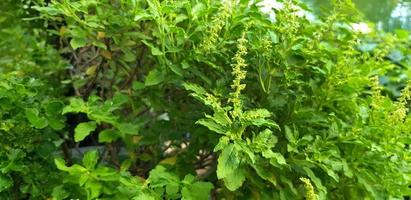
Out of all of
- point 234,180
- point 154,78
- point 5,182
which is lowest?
point 5,182

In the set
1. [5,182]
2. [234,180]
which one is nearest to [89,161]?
[5,182]

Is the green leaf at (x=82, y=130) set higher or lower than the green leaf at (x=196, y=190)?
higher

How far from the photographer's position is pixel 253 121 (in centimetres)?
98

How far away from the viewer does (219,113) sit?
39.7 inches

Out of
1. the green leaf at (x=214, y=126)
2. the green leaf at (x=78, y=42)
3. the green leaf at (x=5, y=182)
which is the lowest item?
the green leaf at (x=5, y=182)

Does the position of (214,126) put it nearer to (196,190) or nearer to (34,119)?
(196,190)

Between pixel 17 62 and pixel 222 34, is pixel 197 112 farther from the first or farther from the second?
pixel 17 62

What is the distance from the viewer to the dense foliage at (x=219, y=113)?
1077 mm

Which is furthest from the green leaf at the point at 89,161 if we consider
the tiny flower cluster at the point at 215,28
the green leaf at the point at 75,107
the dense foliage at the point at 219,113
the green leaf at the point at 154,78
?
the tiny flower cluster at the point at 215,28

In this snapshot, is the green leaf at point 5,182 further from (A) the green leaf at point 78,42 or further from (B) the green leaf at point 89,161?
(A) the green leaf at point 78,42

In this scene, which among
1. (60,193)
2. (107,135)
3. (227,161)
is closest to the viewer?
(227,161)

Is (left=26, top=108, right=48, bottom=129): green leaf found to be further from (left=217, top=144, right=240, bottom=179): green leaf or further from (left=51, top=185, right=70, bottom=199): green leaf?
(left=217, top=144, right=240, bottom=179): green leaf

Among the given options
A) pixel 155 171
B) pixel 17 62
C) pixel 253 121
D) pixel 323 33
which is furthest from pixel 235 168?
pixel 17 62

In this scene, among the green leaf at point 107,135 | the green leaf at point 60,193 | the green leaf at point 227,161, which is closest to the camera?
the green leaf at point 227,161
